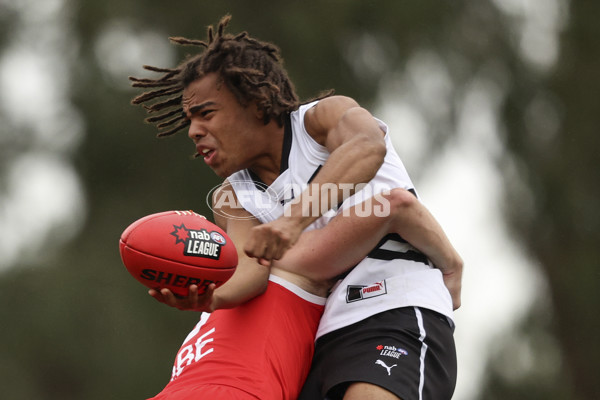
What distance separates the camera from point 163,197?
1362cm

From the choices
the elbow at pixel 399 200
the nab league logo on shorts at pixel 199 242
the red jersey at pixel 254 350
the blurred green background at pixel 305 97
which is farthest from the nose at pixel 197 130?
the blurred green background at pixel 305 97

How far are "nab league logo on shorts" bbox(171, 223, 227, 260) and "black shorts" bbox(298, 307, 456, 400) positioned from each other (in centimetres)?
76

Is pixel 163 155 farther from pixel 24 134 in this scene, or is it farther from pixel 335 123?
pixel 335 123

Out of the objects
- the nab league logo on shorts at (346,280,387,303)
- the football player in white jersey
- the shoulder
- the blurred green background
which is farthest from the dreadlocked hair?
the blurred green background

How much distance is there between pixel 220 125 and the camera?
4.98 m

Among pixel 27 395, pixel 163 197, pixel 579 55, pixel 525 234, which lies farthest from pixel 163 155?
pixel 579 55

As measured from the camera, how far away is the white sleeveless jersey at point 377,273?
472 cm

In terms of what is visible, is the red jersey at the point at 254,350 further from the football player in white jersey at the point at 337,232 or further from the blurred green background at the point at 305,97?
the blurred green background at the point at 305,97

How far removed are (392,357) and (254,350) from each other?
638 millimetres

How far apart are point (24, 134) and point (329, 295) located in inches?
397

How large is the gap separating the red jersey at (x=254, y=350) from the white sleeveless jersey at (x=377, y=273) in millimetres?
155

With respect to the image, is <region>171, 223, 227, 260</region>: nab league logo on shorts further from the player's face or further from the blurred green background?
the blurred green background

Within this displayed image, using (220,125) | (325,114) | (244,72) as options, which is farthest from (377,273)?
(244,72)

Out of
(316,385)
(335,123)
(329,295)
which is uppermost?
(335,123)
